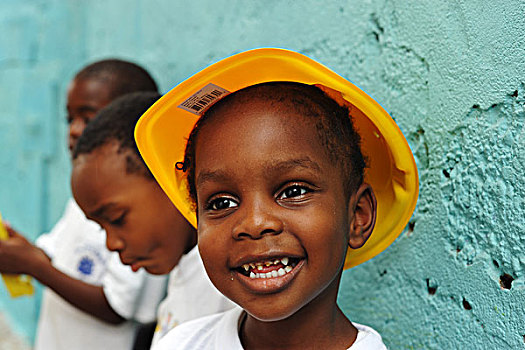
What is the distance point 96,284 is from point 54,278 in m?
0.16

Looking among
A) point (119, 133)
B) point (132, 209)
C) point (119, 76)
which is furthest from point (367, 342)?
point (119, 76)

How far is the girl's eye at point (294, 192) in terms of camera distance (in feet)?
3.94

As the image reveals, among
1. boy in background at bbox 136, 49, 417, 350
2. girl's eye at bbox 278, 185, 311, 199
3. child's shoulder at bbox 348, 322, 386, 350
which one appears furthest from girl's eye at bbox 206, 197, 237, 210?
child's shoulder at bbox 348, 322, 386, 350

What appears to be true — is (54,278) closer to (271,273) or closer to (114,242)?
(114,242)

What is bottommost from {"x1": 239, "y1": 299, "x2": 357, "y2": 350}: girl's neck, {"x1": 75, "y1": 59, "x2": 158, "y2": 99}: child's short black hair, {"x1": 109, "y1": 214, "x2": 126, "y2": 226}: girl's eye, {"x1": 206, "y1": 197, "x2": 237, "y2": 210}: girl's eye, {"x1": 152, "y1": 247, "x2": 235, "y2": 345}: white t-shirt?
{"x1": 152, "y1": 247, "x2": 235, "y2": 345}: white t-shirt

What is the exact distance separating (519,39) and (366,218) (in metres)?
0.48

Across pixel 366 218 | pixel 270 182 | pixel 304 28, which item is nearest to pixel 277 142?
pixel 270 182

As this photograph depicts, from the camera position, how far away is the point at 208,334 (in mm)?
Answer: 1445

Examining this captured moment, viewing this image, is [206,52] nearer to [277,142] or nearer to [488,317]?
[277,142]

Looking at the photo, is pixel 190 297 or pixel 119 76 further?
pixel 119 76

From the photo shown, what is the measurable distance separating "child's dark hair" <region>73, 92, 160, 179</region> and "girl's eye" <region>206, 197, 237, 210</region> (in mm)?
571

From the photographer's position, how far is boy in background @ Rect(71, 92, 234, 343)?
177cm

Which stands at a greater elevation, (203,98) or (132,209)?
(203,98)

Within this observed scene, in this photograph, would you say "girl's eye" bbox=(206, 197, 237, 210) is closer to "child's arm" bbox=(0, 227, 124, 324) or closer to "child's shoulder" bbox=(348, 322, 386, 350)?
"child's shoulder" bbox=(348, 322, 386, 350)
